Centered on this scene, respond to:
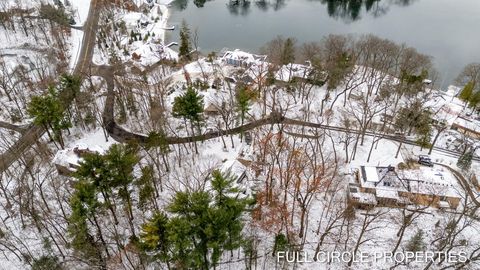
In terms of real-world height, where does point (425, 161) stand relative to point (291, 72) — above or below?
below

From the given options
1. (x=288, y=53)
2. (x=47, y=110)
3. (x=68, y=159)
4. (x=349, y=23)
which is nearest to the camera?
(x=68, y=159)

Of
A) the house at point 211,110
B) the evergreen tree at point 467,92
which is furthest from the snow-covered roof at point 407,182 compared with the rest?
the house at point 211,110

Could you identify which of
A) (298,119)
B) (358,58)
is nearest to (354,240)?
(298,119)

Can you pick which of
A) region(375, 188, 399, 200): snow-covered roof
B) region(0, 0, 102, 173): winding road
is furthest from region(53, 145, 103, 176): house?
region(375, 188, 399, 200): snow-covered roof

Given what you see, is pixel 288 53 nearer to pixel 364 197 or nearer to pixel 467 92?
pixel 467 92

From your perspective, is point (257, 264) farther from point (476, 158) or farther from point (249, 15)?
point (249, 15)

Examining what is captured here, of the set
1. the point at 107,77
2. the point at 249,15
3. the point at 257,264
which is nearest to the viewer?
the point at 257,264

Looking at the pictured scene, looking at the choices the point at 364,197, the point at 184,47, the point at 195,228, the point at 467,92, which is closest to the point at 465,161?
the point at 364,197
